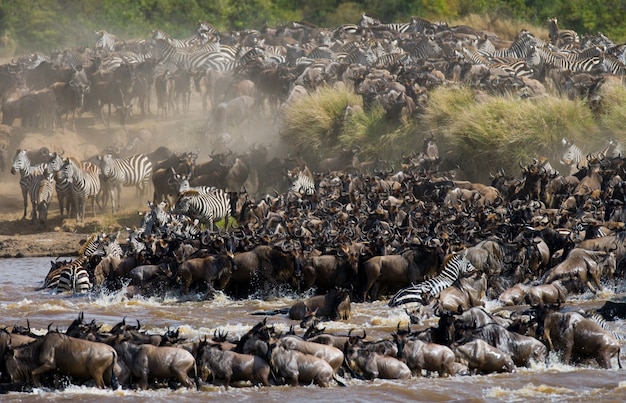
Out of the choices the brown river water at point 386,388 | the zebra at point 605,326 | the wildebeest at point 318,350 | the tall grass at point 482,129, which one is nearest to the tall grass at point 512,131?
the tall grass at point 482,129

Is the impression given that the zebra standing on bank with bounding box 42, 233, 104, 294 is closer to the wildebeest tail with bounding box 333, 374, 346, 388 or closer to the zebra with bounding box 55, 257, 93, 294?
the zebra with bounding box 55, 257, 93, 294

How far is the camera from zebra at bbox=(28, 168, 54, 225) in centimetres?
2398

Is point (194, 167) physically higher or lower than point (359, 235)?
higher

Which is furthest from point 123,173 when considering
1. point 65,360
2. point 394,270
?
point 65,360

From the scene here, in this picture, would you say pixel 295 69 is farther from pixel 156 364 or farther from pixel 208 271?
pixel 156 364

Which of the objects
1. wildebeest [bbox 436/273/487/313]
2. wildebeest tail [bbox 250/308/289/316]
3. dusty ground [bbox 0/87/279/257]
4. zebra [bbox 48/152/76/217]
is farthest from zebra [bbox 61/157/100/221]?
wildebeest [bbox 436/273/487/313]

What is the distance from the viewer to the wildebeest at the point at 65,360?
10.5 metres

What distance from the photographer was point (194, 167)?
25.0 m

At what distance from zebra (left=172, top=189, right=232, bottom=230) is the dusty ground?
106 inches

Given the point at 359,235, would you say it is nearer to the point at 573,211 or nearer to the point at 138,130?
the point at 573,211

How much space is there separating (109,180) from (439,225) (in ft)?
34.4

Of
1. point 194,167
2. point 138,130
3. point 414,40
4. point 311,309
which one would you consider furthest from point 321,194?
point 414,40

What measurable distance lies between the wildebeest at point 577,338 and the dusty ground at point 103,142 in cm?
1310

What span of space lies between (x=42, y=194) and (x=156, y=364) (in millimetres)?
14301
